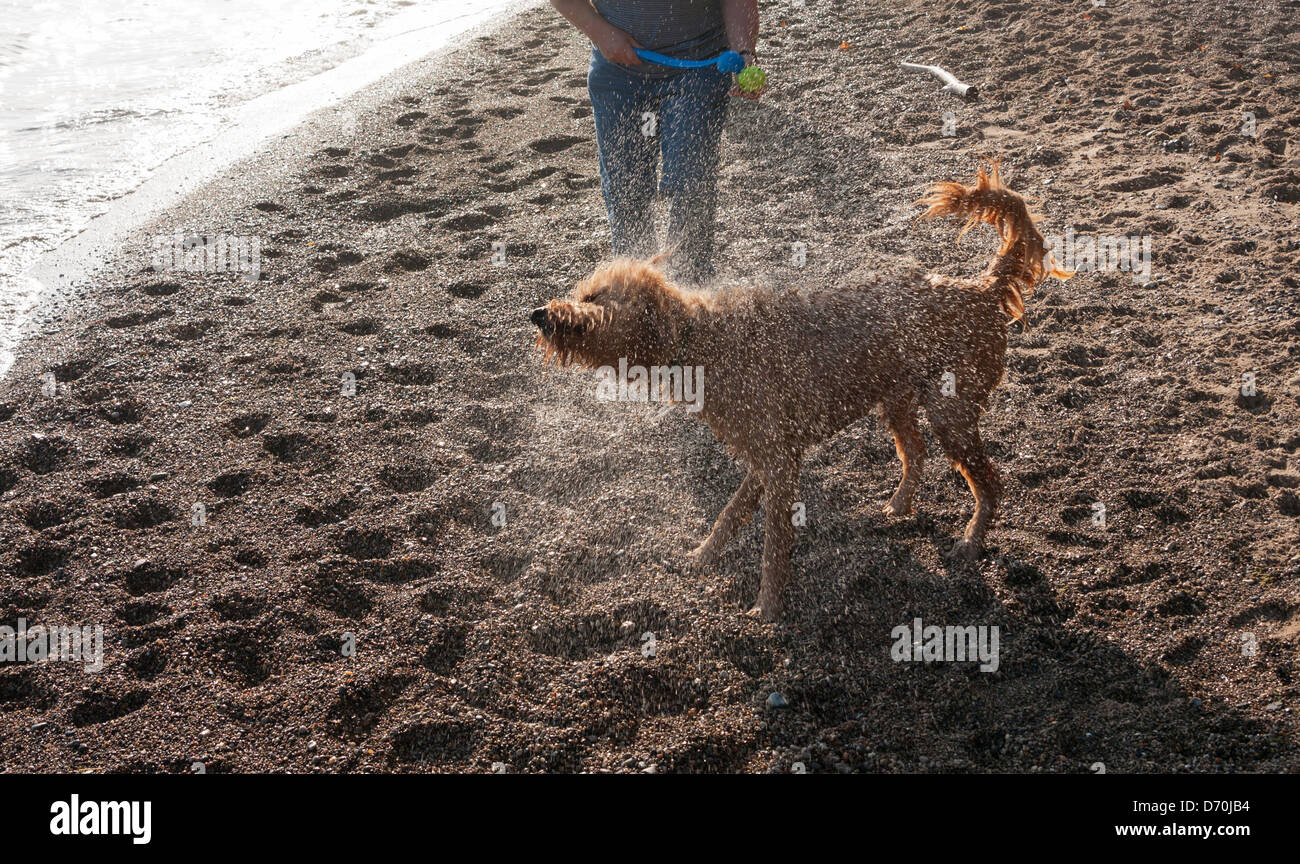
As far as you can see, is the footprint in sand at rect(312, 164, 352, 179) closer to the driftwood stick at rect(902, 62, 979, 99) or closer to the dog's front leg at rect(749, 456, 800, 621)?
the driftwood stick at rect(902, 62, 979, 99)

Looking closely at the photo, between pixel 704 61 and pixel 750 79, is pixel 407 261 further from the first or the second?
pixel 750 79

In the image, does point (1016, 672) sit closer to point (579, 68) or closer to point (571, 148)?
point (571, 148)

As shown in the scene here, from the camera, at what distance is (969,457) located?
12.8 feet

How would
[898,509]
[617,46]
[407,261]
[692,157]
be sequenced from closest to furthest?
1. [898,509]
2. [617,46]
3. [692,157]
4. [407,261]

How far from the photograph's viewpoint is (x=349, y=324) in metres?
5.67

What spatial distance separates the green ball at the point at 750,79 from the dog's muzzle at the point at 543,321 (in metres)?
1.76

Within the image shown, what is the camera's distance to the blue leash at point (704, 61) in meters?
4.34

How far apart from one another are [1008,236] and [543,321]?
2.06 m

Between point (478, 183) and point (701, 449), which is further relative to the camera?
point (478, 183)

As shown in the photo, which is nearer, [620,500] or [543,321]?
[543,321]

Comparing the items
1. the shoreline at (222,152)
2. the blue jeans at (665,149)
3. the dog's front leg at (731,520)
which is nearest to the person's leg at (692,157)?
the blue jeans at (665,149)

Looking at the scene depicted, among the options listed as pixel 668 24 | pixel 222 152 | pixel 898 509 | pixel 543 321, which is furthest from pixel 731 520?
pixel 222 152

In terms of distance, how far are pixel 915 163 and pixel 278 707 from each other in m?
6.00
